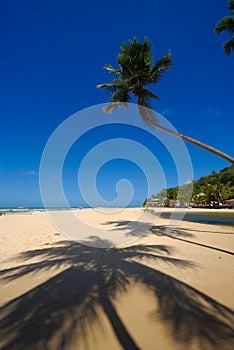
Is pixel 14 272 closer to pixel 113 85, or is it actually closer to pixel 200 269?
pixel 200 269

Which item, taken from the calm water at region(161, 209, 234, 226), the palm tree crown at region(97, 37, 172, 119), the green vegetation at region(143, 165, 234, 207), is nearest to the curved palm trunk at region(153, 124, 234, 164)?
the palm tree crown at region(97, 37, 172, 119)

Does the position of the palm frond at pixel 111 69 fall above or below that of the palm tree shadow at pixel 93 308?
above

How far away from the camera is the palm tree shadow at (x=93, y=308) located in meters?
2.49

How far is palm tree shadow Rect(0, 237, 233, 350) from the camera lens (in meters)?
2.49

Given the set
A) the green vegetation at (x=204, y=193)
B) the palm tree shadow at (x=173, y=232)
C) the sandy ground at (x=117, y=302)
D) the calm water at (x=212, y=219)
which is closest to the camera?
the sandy ground at (x=117, y=302)

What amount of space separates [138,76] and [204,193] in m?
50.4

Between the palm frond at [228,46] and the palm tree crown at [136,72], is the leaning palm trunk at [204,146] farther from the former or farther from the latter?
the palm frond at [228,46]

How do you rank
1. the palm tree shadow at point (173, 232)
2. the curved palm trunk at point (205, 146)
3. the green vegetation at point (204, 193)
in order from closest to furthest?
1. the palm tree shadow at point (173, 232)
2. the curved palm trunk at point (205, 146)
3. the green vegetation at point (204, 193)

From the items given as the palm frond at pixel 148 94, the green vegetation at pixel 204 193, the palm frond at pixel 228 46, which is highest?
the palm frond at pixel 228 46

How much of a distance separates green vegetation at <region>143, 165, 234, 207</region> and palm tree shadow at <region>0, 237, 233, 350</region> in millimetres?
52494

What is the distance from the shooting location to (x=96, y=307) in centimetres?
319

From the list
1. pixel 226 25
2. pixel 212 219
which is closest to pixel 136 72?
pixel 226 25

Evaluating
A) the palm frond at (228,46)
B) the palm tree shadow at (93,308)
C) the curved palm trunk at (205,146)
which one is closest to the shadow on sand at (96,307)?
the palm tree shadow at (93,308)

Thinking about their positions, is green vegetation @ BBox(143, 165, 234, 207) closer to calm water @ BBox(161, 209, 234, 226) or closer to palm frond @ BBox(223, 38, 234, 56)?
calm water @ BBox(161, 209, 234, 226)
